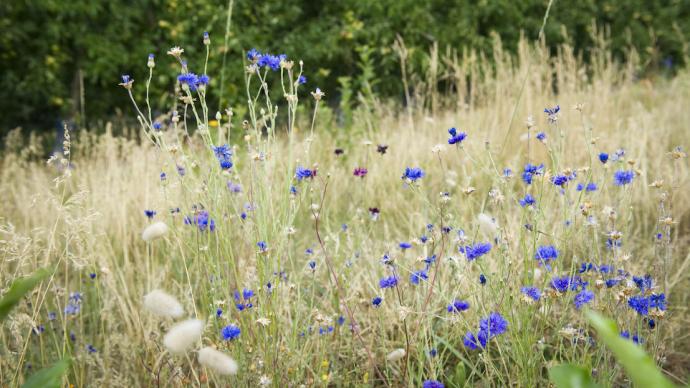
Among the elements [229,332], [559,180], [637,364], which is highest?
[637,364]

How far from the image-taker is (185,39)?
584 centimetres

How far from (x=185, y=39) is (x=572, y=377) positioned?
571 cm

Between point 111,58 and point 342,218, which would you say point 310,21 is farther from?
point 342,218

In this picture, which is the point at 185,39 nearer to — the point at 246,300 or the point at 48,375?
the point at 246,300

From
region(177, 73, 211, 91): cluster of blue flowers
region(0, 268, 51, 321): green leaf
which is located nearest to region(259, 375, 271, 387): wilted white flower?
region(0, 268, 51, 321): green leaf

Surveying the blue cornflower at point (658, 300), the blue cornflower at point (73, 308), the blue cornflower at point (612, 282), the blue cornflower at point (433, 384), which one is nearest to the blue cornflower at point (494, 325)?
the blue cornflower at point (433, 384)

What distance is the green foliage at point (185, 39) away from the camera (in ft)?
18.9

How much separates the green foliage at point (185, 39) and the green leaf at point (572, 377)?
15.4 feet

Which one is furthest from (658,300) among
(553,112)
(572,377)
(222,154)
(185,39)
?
(185,39)

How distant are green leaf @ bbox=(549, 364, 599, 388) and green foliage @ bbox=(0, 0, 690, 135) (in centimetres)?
469

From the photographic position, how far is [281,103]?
7234 millimetres

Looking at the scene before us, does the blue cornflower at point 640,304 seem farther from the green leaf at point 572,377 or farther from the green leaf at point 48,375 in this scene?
the green leaf at point 48,375

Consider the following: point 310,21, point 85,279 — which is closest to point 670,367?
point 85,279

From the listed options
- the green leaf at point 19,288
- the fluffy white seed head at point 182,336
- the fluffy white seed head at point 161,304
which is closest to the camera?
the green leaf at point 19,288
